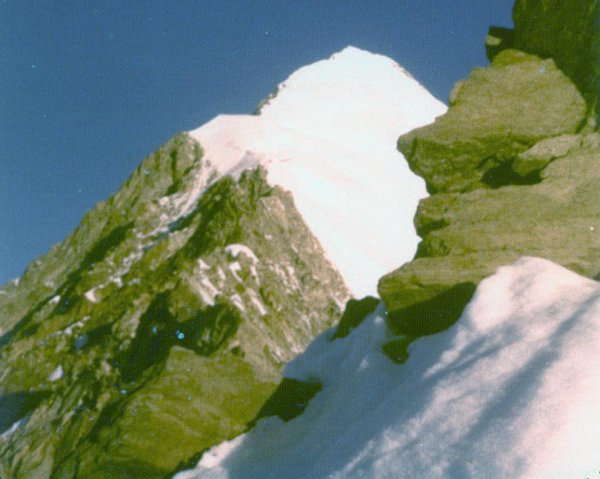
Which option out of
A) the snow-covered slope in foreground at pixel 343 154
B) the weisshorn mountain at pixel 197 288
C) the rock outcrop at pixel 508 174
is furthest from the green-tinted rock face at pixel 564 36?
the snow-covered slope in foreground at pixel 343 154

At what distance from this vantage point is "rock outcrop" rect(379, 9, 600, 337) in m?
6.29

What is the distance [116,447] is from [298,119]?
98.4 ft

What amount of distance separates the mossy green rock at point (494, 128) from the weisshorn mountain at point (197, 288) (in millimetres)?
3229

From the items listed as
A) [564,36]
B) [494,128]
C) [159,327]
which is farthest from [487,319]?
[159,327]

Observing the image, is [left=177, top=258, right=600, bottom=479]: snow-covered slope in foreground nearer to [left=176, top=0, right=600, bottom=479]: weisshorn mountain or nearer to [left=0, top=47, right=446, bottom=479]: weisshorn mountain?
[left=176, top=0, right=600, bottom=479]: weisshorn mountain

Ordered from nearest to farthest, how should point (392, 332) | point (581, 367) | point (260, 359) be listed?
point (581, 367) → point (392, 332) → point (260, 359)

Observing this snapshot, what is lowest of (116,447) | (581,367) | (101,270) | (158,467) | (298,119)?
(581,367)

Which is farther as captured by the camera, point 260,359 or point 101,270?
point 101,270

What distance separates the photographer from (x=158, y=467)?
23.9ft

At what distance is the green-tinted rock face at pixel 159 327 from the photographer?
7694 millimetres

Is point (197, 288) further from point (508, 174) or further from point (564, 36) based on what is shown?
point (564, 36)

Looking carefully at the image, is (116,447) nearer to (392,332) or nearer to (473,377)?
(392,332)

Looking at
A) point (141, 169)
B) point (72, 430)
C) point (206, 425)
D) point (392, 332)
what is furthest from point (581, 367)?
point (141, 169)

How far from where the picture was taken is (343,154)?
103 ft
